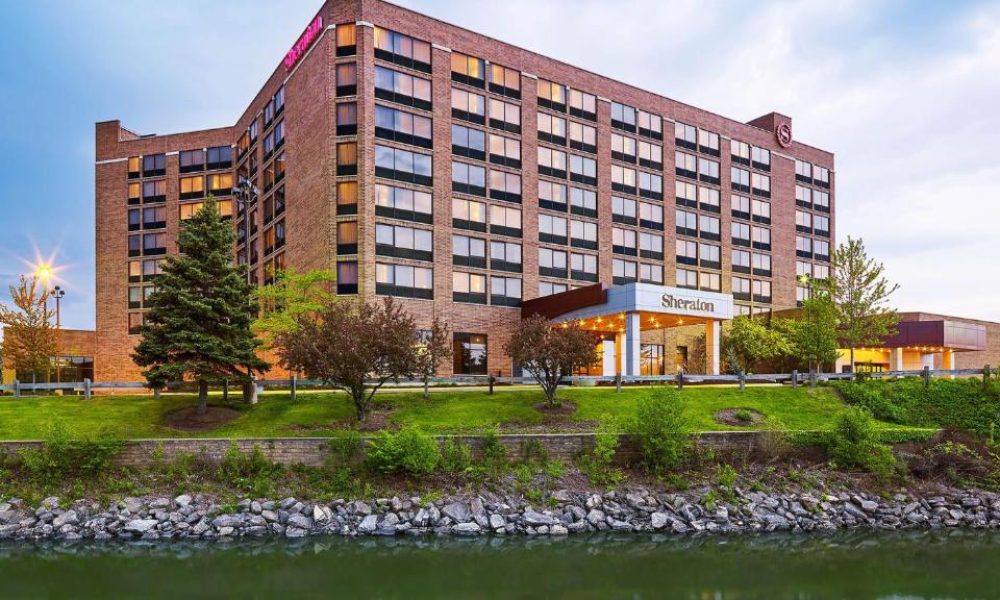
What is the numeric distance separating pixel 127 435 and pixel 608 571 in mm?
16442

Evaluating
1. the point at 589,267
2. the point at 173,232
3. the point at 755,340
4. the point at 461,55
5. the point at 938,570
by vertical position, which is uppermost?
the point at 461,55

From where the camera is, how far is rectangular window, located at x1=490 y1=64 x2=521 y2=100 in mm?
45688

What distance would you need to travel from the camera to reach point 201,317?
1014 inches

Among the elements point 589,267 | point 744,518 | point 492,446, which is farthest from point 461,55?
point 744,518

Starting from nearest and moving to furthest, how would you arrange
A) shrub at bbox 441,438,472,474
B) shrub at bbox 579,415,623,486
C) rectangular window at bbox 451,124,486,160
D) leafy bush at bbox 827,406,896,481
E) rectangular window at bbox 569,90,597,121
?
1. shrub at bbox 441,438,472,474
2. shrub at bbox 579,415,623,486
3. leafy bush at bbox 827,406,896,481
4. rectangular window at bbox 451,124,486,160
5. rectangular window at bbox 569,90,597,121

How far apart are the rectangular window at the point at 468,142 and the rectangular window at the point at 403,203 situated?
3952mm

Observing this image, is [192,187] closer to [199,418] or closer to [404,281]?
[404,281]

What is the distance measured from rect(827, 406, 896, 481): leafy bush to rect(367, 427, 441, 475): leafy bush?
13291mm

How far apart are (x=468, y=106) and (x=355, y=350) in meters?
25.8

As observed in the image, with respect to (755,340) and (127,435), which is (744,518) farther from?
(755,340)

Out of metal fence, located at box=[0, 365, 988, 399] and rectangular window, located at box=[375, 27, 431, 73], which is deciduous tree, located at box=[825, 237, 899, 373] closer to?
metal fence, located at box=[0, 365, 988, 399]

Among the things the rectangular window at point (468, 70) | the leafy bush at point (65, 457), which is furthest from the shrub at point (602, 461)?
the rectangular window at point (468, 70)

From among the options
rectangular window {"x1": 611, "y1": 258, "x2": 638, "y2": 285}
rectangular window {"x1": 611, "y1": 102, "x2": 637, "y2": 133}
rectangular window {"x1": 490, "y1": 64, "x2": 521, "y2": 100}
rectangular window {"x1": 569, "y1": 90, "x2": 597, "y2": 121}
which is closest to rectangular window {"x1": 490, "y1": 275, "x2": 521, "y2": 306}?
rectangular window {"x1": 611, "y1": 258, "x2": 638, "y2": 285}

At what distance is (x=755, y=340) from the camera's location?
47.1 m
